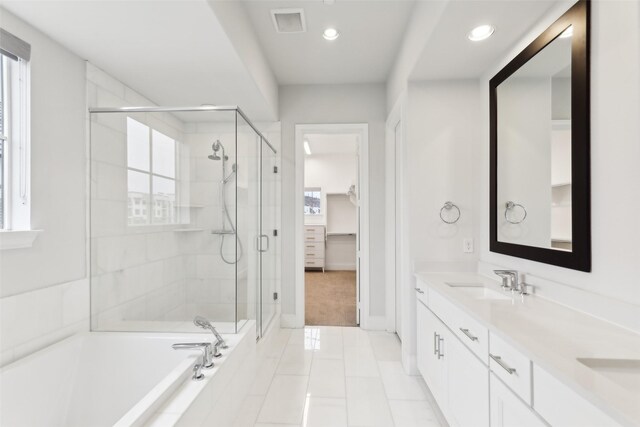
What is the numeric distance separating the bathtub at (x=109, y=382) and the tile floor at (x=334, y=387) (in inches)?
17.4

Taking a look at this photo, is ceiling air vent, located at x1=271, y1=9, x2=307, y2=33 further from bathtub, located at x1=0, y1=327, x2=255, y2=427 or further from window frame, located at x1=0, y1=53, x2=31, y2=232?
bathtub, located at x1=0, y1=327, x2=255, y2=427

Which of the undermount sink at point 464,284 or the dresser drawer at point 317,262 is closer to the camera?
the undermount sink at point 464,284

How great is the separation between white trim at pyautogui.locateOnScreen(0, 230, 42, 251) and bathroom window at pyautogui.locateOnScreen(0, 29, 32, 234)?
3 centimetres

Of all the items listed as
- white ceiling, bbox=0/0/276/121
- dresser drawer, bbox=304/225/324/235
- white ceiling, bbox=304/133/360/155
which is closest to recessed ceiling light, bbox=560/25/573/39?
white ceiling, bbox=0/0/276/121

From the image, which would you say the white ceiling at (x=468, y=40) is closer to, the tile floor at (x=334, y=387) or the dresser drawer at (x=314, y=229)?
the tile floor at (x=334, y=387)

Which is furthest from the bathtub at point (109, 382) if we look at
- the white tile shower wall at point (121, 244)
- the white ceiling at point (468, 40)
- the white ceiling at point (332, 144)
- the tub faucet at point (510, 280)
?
the white ceiling at point (332, 144)

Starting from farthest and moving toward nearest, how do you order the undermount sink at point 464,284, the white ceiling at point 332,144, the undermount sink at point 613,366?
the white ceiling at point 332,144, the undermount sink at point 464,284, the undermount sink at point 613,366

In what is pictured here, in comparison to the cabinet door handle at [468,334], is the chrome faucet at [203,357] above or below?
below

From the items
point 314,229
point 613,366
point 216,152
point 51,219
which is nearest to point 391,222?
point 216,152

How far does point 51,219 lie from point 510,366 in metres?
2.41

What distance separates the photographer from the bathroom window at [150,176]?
2.24 m

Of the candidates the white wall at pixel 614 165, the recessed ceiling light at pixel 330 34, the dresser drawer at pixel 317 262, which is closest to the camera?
the white wall at pixel 614 165

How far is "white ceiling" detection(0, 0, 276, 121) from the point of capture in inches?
59.6

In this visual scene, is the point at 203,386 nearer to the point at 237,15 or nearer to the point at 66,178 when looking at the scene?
the point at 66,178
